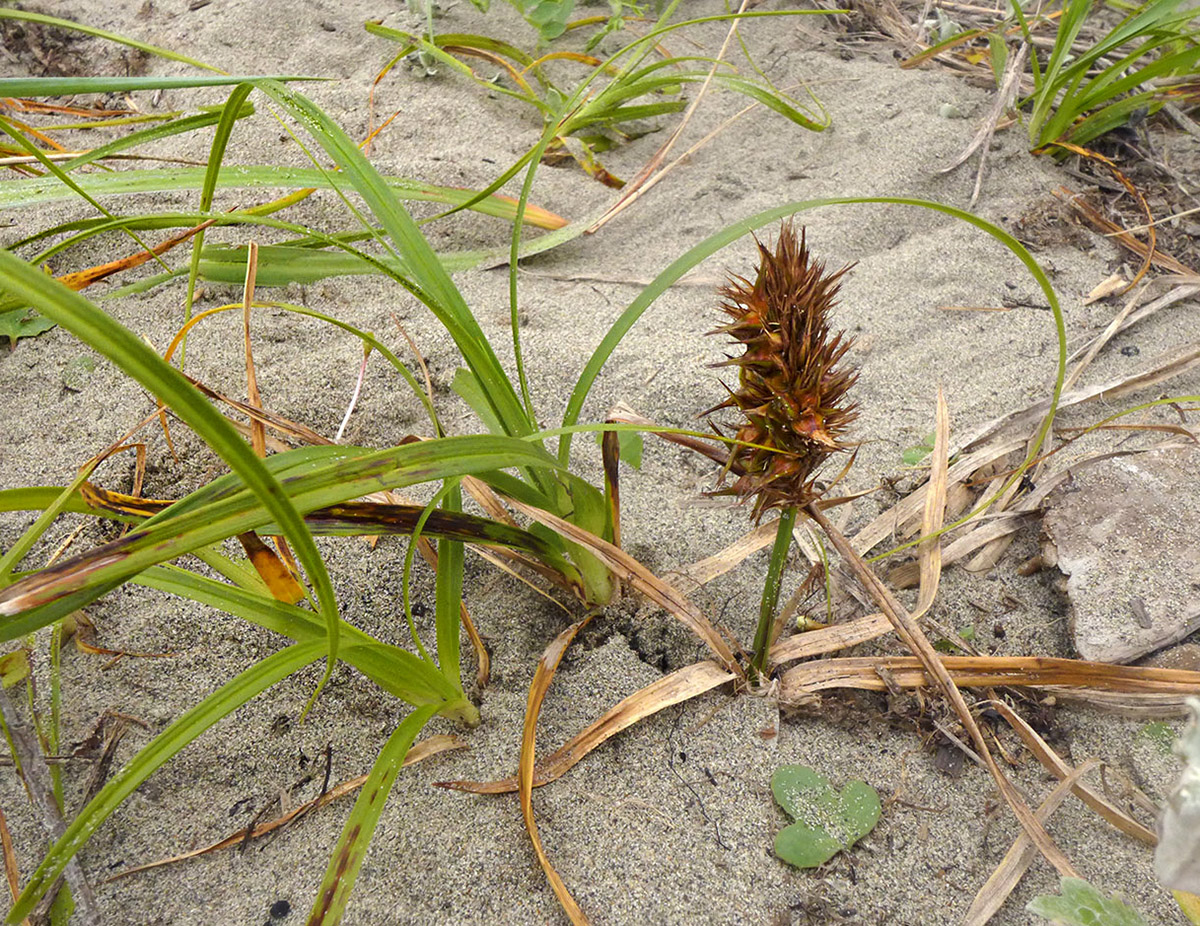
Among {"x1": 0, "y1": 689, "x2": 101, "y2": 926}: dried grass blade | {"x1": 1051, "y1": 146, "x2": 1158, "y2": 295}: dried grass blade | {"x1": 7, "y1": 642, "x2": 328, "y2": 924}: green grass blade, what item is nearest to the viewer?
{"x1": 7, "y1": 642, "x2": 328, "y2": 924}: green grass blade

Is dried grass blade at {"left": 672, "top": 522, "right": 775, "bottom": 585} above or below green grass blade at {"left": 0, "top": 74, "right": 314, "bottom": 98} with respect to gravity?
below

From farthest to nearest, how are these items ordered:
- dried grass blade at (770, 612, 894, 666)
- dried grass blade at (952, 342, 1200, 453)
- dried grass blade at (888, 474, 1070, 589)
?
dried grass blade at (952, 342, 1200, 453), dried grass blade at (888, 474, 1070, 589), dried grass blade at (770, 612, 894, 666)

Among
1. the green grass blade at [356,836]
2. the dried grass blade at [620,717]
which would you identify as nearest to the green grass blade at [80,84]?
the green grass blade at [356,836]

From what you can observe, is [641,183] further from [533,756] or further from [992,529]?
[533,756]

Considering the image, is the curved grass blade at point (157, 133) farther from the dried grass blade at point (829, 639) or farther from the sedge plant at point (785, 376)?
the dried grass blade at point (829, 639)

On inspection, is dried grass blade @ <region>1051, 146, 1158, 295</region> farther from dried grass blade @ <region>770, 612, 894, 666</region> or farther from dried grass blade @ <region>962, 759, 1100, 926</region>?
dried grass blade @ <region>962, 759, 1100, 926</region>

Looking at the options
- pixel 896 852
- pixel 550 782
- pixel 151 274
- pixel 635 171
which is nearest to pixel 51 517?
pixel 550 782

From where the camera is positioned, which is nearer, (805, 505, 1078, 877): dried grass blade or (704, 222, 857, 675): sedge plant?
(704, 222, 857, 675): sedge plant

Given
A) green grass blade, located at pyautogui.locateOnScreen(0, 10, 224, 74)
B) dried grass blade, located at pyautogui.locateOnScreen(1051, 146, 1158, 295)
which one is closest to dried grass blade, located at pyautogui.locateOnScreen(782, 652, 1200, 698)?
dried grass blade, located at pyautogui.locateOnScreen(1051, 146, 1158, 295)
